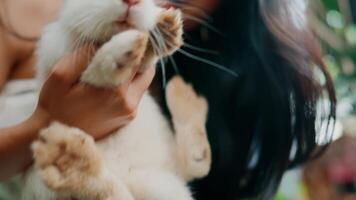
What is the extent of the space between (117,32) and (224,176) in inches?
19.8

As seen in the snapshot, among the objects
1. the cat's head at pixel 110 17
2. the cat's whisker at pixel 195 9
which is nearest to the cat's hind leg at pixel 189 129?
the cat's whisker at pixel 195 9

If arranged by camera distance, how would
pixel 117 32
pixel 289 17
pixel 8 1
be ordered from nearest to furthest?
pixel 117 32
pixel 8 1
pixel 289 17

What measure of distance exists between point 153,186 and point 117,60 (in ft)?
0.60

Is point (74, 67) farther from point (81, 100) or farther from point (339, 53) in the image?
point (339, 53)

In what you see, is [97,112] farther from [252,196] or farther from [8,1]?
[252,196]

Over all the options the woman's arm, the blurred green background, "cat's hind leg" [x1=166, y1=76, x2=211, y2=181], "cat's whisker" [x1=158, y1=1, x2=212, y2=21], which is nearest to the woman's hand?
the woman's arm

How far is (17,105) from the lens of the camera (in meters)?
0.87

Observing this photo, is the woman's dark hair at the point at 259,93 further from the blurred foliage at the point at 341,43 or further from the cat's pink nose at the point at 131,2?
the cat's pink nose at the point at 131,2

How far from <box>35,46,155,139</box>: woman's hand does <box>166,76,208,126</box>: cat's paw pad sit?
19 centimetres

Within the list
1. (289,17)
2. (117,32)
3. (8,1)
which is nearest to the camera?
(117,32)

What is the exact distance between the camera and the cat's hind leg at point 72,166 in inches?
26.7

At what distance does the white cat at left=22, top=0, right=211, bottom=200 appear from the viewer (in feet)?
2.25

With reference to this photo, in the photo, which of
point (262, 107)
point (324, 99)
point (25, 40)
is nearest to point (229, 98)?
point (262, 107)

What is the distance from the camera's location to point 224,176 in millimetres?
1156
